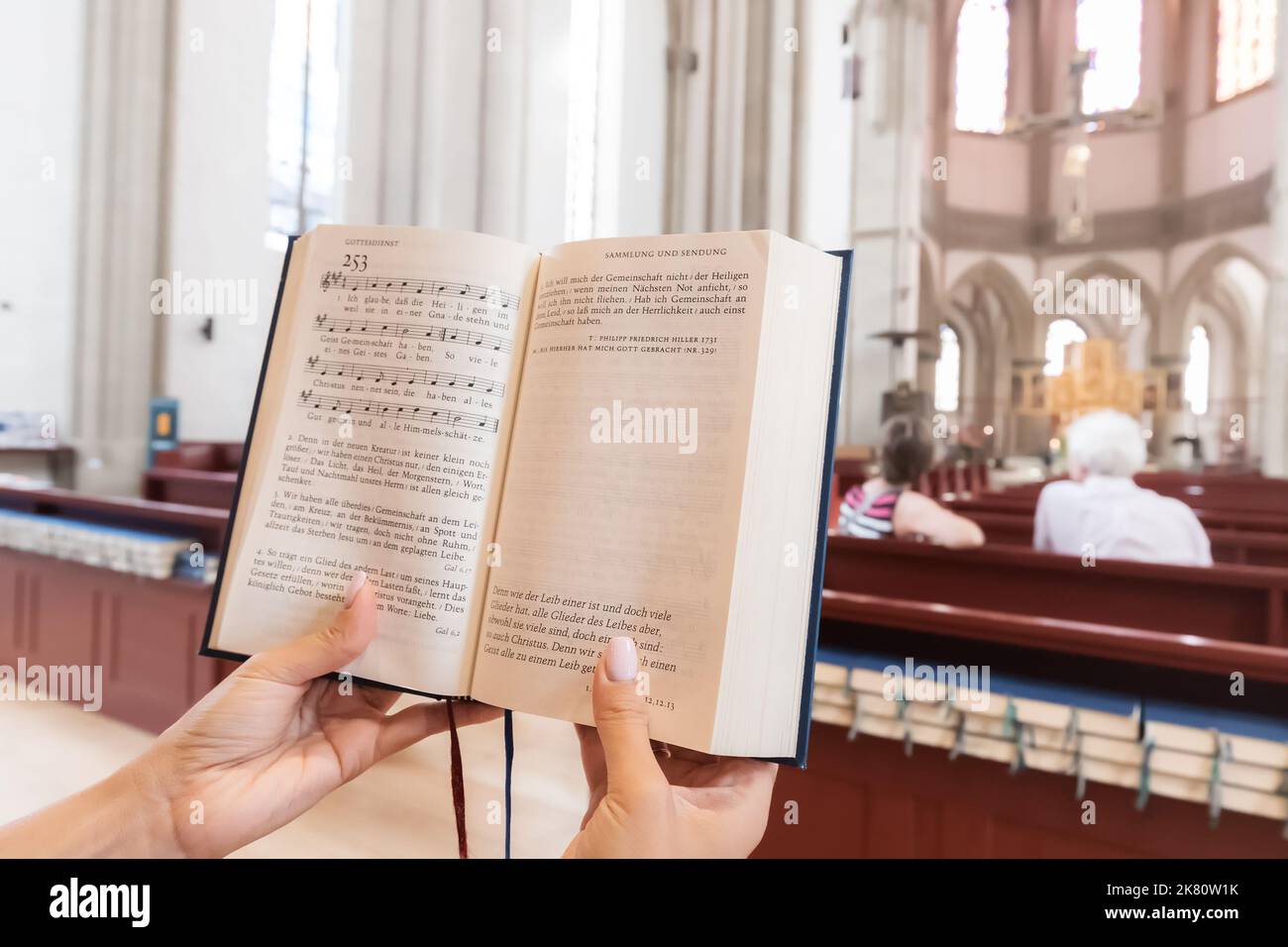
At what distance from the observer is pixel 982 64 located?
15.8 meters

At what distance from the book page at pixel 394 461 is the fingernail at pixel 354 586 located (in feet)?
0.06

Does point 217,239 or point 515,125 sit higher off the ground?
point 515,125

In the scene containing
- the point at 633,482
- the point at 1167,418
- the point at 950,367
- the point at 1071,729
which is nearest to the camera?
the point at 633,482

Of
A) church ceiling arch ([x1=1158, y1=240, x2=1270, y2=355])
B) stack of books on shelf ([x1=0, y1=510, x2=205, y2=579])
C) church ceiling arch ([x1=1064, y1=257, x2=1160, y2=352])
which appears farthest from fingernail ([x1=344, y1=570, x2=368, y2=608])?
church ceiling arch ([x1=1064, y1=257, x2=1160, y2=352])

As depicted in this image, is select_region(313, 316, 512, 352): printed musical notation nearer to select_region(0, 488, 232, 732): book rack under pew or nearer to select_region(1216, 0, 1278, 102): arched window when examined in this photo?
select_region(0, 488, 232, 732): book rack under pew

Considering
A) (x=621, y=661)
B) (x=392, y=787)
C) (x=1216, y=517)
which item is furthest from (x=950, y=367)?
(x=621, y=661)

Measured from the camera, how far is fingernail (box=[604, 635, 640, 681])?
2.92ft

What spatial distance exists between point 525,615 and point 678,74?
36.6 feet

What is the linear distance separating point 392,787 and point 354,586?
8.61ft

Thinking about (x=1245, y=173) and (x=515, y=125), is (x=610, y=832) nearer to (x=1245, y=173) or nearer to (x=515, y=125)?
(x=515, y=125)

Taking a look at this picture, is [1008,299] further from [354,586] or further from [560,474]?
[354,586]
